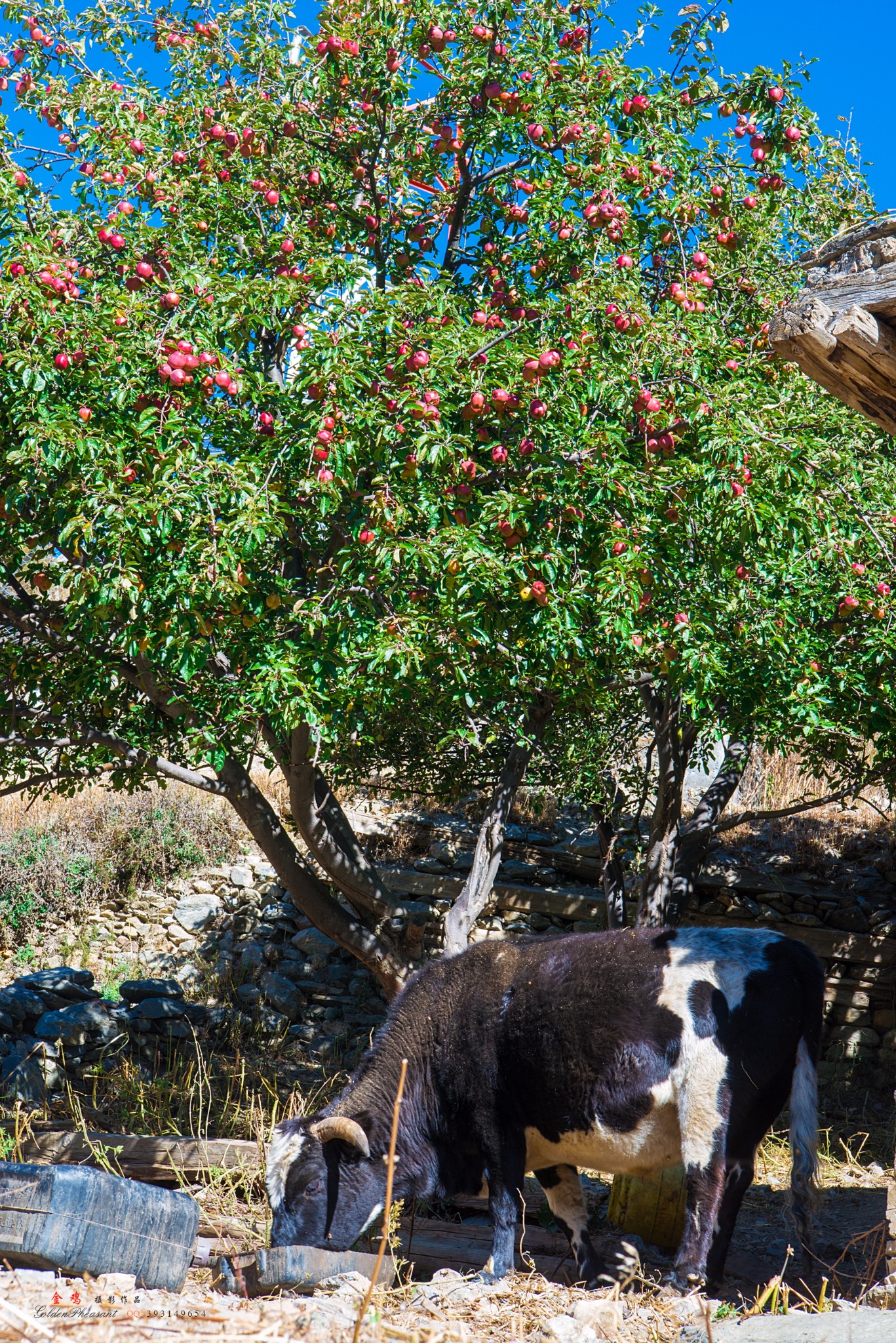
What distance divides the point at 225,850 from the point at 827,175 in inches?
414

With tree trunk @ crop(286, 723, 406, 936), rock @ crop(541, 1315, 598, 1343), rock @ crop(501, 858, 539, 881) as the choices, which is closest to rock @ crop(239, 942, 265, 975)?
rock @ crop(501, 858, 539, 881)

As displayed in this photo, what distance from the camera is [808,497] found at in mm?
5641

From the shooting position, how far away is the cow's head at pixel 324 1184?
5.30m

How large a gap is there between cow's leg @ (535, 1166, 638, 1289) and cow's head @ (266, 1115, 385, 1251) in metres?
0.92

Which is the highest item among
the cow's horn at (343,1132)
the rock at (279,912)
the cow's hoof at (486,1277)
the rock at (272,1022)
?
the rock at (279,912)

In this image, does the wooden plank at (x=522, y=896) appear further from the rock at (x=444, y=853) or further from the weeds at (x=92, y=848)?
the weeds at (x=92, y=848)

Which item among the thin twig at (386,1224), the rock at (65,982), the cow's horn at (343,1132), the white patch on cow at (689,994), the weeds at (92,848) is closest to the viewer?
the thin twig at (386,1224)

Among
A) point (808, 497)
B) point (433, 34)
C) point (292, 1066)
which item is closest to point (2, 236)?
point (433, 34)

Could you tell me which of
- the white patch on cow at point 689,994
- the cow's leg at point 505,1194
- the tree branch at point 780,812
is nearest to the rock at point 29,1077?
the cow's leg at point 505,1194

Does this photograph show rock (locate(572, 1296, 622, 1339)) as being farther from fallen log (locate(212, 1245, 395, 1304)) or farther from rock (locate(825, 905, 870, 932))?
rock (locate(825, 905, 870, 932))

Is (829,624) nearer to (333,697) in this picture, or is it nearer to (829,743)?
(829,743)

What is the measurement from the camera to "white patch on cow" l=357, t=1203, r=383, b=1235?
211 inches

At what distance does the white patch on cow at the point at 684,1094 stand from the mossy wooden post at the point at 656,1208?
689 mm

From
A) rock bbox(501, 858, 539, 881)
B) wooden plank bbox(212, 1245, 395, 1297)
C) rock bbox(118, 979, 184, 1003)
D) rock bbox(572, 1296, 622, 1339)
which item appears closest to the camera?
rock bbox(572, 1296, 622, 1339)
